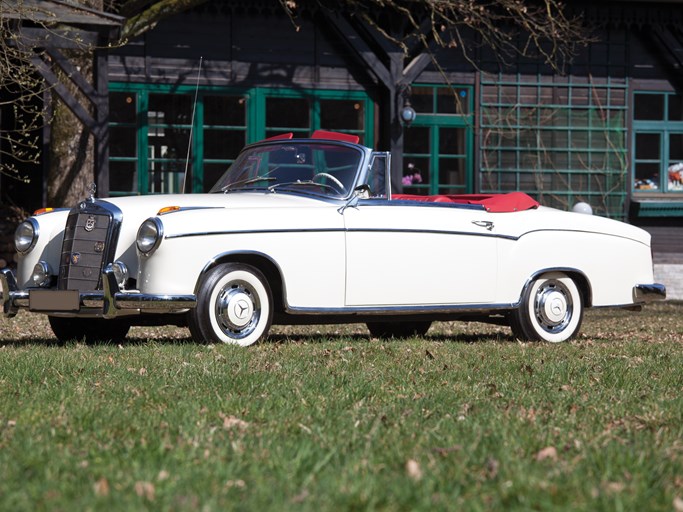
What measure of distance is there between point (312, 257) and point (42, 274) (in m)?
1.89

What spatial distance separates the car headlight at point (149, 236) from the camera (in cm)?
791

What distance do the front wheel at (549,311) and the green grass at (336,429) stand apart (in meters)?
1.38

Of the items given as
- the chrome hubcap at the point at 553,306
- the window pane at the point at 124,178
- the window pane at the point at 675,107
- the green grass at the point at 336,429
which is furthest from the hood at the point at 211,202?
the window pane at the point at 675,107

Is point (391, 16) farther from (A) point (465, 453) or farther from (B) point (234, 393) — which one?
(A) point (465, 453)

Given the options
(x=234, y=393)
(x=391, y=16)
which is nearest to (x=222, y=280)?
(x=234, y=393)

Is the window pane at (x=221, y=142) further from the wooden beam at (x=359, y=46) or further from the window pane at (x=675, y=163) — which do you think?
the window pane at (x=675, y=163)

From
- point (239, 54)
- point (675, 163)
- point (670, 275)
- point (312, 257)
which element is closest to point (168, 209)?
point (312, 257)

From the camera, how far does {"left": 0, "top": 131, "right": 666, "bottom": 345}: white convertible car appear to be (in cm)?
810

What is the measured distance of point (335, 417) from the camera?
16.8ft

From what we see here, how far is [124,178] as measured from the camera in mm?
17641

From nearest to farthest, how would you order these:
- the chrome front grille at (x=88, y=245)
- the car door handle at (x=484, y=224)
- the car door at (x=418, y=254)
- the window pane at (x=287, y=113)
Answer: the chrome front grille at (x=88, y=245)
the car door at (x=418, y=254)
the car door handle at (x=484, y=224)
the window pane at (x=287, y=113)

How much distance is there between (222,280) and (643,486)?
4739 mm

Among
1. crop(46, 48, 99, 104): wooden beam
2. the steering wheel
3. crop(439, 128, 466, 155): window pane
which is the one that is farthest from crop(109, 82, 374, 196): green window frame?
the steering wheel

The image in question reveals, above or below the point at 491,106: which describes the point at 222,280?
below
